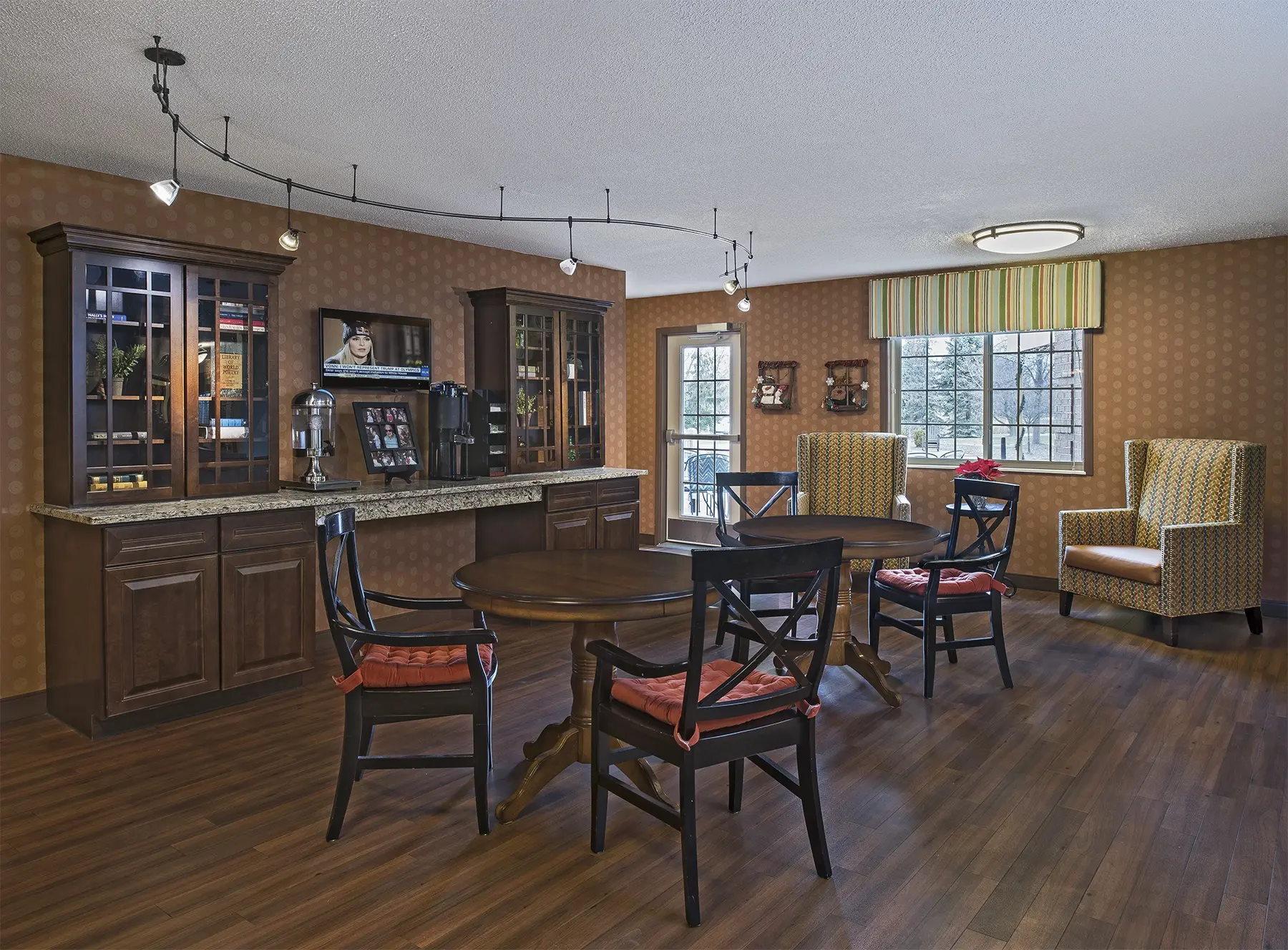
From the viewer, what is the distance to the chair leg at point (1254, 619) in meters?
5.36

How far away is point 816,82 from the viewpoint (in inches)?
120

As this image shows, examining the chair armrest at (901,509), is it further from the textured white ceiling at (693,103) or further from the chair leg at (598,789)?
the chair leg at (598,789)

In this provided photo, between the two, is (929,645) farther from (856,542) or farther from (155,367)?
(155,367)

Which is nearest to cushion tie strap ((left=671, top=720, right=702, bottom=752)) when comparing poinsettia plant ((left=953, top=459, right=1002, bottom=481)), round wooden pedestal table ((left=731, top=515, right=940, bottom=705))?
round wooden pedestal table ((left=731, top=515, right=940, bottom=705))

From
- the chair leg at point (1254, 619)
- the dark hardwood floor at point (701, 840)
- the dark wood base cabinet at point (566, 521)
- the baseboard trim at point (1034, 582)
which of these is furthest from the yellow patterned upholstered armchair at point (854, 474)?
the dark hardwood floor at point (701, 840)

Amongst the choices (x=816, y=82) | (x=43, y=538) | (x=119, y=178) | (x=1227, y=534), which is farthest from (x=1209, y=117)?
(x=43, y=538)

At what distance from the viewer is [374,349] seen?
5.20 meters

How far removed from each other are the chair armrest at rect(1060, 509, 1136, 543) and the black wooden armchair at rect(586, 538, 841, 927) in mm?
3800

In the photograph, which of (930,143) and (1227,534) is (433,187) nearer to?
(930,143)

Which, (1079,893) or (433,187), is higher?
(433,187)

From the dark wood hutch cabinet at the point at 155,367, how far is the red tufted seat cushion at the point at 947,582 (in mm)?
3102

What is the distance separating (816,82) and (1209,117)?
1.60m

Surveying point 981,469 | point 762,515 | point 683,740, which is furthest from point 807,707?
point 981,469

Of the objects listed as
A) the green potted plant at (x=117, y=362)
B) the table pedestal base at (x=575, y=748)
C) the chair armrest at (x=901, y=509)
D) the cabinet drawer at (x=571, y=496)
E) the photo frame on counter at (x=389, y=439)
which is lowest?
the table pedestal base at (x=575, y=748)
